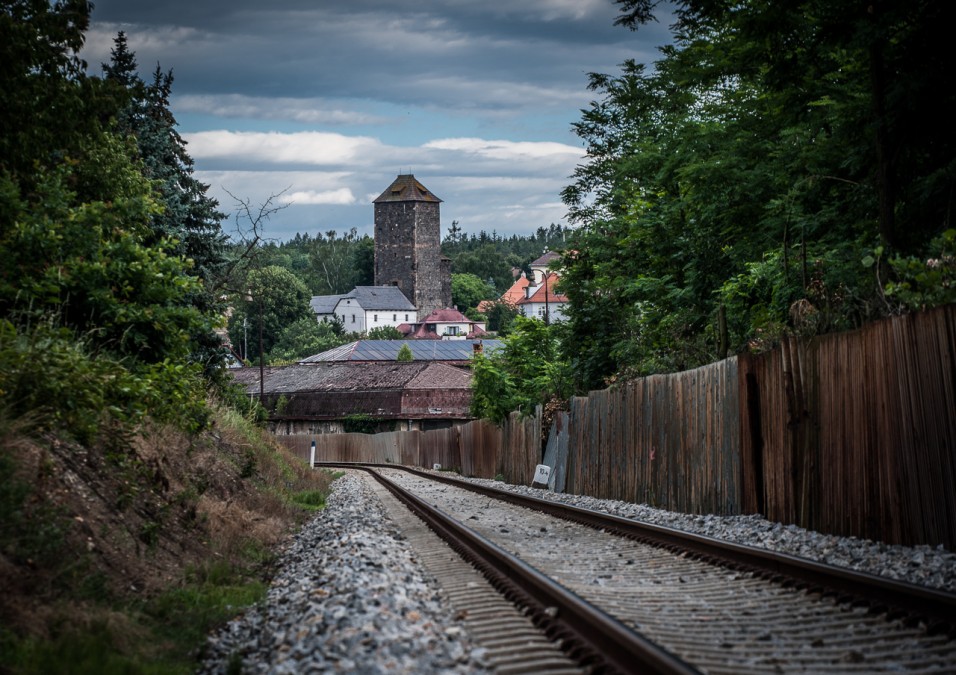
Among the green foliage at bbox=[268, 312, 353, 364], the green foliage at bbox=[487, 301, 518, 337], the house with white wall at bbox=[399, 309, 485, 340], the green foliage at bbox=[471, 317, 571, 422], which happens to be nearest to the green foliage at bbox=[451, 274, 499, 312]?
the green foliage at bbox=[487, 301, 518, 337]

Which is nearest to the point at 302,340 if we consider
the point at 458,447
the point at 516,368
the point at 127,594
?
the point at 458,447

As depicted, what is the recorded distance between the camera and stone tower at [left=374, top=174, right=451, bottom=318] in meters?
171

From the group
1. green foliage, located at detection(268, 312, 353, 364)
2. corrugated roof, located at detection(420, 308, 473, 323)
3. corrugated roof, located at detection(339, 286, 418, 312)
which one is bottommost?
green foliage, located at detection(268, 312, 353, 364)

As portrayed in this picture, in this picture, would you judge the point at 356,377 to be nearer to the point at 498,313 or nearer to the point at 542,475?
the point at 542,475

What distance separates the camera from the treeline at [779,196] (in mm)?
10625

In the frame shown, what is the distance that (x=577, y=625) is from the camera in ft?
17.7

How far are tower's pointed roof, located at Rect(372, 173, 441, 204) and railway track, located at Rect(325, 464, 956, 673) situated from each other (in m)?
163

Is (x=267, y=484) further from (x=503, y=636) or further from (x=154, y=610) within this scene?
(x=503, y=636)

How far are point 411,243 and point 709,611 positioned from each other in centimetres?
16809

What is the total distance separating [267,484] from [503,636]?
47.6 feet

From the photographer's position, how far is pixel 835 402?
948 centimetres

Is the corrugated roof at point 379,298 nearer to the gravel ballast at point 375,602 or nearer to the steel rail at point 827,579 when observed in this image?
the gravel ballast at point 375,602

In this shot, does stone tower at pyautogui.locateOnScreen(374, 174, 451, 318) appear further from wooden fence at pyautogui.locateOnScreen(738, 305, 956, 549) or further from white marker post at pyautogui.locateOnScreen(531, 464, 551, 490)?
wooden fence at pyautogui.locateOnScreen(738, 305, 956, 549)

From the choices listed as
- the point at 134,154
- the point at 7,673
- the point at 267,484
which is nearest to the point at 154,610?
the point at 7,673
